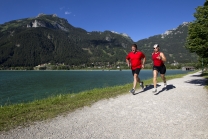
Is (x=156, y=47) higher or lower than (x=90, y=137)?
higher

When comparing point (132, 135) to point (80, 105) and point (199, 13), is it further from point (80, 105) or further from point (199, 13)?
point (199, 13)

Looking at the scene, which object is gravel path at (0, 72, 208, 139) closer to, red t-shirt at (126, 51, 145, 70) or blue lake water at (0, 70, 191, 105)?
red t-shirt at (126, 51, 145, 70)

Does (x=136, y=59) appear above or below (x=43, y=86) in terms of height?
above

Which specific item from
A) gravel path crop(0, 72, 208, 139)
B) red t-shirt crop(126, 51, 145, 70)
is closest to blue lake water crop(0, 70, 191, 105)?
red t-shirt crop(126, 51, 145, 70)

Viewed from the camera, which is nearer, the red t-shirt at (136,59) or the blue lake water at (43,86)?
the red t-shirt at (136,59)

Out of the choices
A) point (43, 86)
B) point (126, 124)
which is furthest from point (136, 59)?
point (43, 86)

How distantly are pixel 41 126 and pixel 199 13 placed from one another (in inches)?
A: 656

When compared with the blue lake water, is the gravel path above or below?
above

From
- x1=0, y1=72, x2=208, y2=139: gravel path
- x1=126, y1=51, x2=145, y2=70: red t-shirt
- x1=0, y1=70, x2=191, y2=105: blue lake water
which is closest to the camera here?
x1=0, y1=72, x2=208, y2=139: gravel path

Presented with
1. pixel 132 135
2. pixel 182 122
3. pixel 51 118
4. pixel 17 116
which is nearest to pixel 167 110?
pixel 182 122

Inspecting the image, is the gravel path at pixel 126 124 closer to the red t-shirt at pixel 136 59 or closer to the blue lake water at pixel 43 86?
the red t-shirt at pixel 136 59

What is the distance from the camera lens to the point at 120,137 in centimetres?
528

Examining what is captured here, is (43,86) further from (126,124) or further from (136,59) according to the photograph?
(126,124)

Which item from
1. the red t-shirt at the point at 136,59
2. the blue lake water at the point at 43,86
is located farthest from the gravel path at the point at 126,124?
the blue lake water at the point at 43,86
